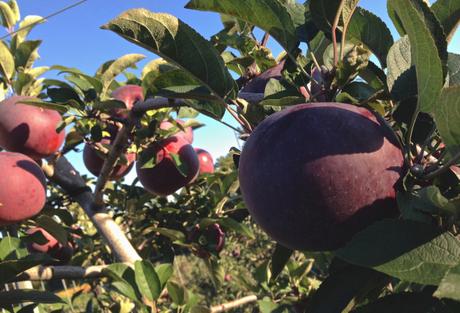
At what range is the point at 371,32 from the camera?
28.0 inches

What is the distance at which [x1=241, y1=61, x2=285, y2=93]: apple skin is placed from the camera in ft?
3.24

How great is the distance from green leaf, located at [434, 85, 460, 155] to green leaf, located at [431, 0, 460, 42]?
21 centimetres

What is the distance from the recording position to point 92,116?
163cm

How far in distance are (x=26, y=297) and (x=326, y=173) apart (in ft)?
3.31

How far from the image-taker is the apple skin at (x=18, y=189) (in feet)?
5.10

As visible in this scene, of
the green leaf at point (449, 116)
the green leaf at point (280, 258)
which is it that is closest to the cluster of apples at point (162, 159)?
the green leaf at point (280, 258)

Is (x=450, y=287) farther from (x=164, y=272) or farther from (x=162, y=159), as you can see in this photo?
(x=162, y=159)

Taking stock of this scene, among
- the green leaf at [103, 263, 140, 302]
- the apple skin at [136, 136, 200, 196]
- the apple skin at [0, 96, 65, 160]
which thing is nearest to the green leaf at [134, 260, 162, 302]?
the green leaf at [103, 263, 140, 302]

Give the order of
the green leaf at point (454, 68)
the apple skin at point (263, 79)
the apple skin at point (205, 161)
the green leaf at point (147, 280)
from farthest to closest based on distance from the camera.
Answer: the apple skin at point (205, 161), the green leaf at point (147, 280), the apple skin at point (263, 79), the green leaf at point (454, 68)

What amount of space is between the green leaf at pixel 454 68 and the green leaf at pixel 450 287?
1.23ft

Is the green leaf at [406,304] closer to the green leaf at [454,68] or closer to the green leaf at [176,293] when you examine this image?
the green leaf at [454,68]

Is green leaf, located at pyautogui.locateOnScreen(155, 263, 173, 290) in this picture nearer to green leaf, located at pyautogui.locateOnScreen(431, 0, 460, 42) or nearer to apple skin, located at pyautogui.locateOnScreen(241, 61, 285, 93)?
apple skin, located at pyautogui.locateOnScreen(241, 61, 285, 93)

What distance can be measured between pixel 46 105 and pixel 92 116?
312 millimetres

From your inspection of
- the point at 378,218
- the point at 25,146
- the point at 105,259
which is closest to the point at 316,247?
the point at 378,218
